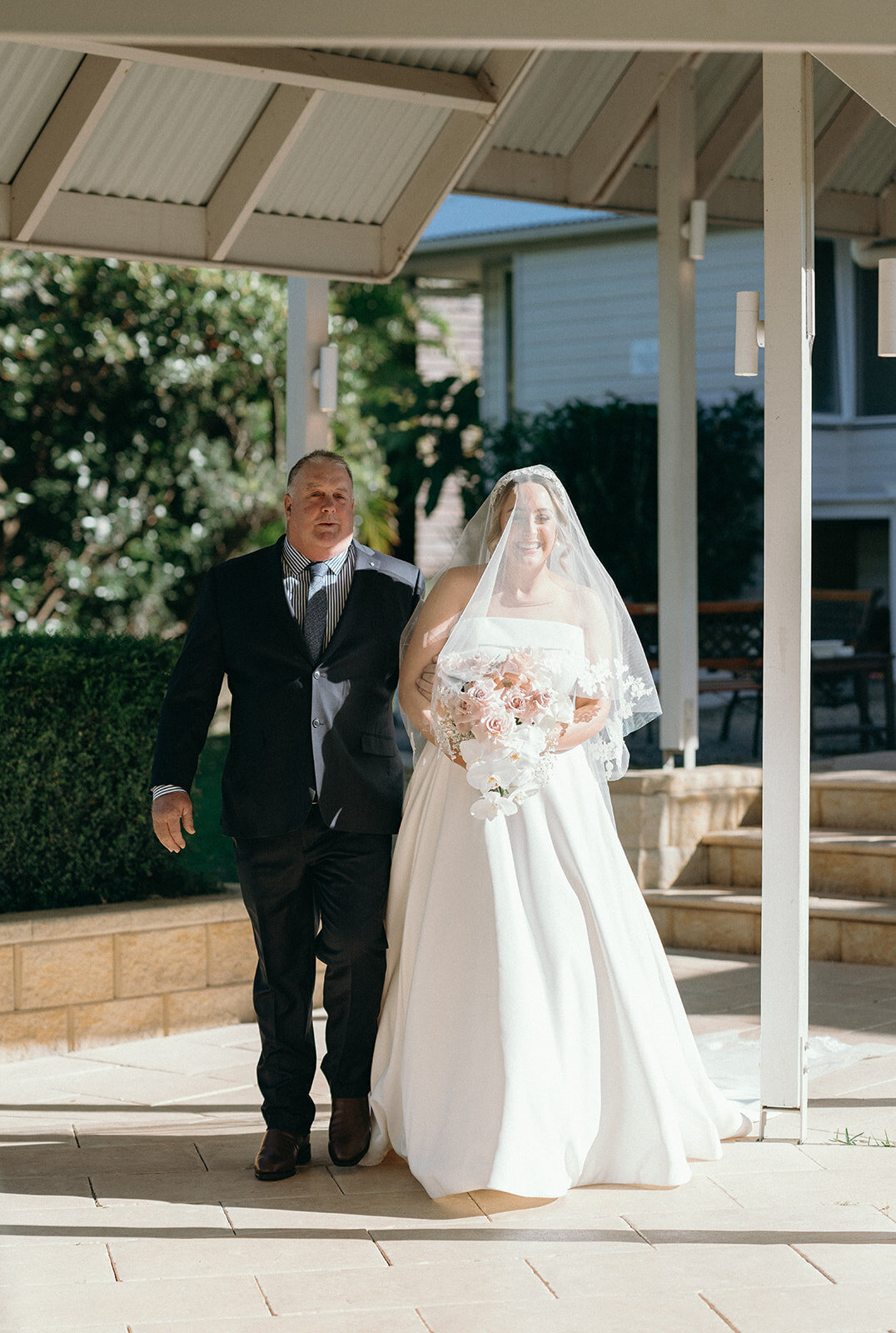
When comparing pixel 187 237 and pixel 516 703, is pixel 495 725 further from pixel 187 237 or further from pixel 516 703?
pixel 187 237

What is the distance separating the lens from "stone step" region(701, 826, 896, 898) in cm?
802

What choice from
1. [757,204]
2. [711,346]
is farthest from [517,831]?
[711,346]

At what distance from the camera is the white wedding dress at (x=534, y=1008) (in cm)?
452

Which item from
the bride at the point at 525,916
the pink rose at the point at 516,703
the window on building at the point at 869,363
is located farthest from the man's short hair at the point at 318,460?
the window on building at the point at 869,363

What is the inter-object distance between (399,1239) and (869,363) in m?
13.4

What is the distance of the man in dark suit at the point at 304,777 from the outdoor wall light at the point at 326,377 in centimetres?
225

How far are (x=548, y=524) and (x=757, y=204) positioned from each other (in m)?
5.74

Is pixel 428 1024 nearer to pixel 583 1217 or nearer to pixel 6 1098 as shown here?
pixel 583 1217

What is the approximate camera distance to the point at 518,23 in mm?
3217

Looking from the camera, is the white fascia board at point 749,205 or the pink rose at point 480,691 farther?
the white fascia board at point 749,205

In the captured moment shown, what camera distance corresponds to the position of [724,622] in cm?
1179

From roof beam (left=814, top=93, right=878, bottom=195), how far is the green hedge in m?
5.42

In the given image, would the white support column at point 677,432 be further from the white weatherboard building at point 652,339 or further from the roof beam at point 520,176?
the white weatherboard building at point 652,339

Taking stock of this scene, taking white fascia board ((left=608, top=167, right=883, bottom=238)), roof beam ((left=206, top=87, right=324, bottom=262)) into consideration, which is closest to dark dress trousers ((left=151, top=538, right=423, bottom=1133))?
roof beam ((left=206, top=87, right=324, bottom=262))
